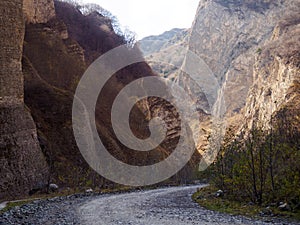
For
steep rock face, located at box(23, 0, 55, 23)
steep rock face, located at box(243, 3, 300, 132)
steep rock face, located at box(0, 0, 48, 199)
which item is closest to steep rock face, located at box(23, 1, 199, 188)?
steep rock face, located at box(23, 0, 55, 23)

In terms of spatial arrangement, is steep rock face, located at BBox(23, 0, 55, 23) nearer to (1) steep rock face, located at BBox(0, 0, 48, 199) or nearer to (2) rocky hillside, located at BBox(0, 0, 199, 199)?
(2) rocky hillside, located at BBox(0, 0, 199, 199)

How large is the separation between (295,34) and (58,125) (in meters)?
41.5

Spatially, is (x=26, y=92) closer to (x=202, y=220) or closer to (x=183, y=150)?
(x=202, y=220)

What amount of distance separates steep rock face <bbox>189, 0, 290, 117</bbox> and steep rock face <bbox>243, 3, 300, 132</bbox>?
20821 millimetres

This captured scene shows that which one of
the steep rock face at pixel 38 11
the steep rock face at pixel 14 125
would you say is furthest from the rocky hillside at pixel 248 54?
the steep rock face at pixel 38 11

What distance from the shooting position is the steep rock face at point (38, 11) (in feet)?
164

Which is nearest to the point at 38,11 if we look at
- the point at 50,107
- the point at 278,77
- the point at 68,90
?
the point at 68,90

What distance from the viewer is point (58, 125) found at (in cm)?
3619

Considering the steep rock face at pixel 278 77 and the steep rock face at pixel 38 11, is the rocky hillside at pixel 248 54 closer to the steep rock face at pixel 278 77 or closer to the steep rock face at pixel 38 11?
the steep rock face at pixel 278 77

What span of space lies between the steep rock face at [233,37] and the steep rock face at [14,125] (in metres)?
71.4

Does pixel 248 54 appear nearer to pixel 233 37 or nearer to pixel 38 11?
pixel 233 37

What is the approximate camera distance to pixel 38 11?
52438mm

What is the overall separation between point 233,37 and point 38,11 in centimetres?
7362

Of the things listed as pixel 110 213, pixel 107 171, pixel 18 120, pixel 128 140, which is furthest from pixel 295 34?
Answer: pixel 110 213
